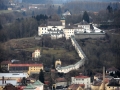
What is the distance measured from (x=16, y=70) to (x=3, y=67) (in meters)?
0.79

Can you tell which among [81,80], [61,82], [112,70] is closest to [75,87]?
[81,80]

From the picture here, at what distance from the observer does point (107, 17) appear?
60.0 meters

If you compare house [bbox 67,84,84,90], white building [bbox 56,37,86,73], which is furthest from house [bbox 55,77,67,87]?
white building [bbox 56,37,86,73]

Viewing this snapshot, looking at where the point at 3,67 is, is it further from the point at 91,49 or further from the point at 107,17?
the point at 107,17

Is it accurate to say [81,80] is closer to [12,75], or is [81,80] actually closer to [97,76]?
[97,76]

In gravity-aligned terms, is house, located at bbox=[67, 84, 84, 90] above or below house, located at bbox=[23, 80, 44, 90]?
below

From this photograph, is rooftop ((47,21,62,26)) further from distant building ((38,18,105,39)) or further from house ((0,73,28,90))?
house ((0,73,28,90))

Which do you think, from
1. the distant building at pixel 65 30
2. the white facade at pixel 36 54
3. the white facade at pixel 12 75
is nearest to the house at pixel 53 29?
the distant building at pixel 65 30

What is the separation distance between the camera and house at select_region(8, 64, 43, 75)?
144 ft

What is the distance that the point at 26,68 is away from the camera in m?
44.4

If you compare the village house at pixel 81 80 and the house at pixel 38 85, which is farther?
the village house at pixel 81 80

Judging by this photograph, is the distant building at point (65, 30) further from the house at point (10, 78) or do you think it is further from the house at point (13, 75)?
the house at point (10, 78)

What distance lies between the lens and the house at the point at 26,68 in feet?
144

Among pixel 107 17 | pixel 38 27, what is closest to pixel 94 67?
pixel 38 27
